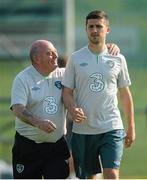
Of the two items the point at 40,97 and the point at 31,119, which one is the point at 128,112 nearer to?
the point at 40,97

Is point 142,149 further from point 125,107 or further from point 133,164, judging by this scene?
point 125,107

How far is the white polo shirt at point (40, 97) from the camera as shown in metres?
10.7

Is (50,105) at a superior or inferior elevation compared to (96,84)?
inferior

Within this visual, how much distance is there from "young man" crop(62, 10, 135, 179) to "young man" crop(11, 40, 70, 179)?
0.48 ft

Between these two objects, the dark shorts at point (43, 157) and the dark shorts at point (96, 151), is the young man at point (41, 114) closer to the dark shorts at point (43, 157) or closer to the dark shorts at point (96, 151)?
the dark shorts at point (43, 157)

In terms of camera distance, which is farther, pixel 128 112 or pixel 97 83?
pixel 128 112

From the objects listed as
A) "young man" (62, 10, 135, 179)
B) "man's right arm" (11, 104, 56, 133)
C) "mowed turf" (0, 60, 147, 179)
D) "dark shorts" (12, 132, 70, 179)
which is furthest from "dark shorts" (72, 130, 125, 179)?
"mowed turf" (0, 60, 147, 179)

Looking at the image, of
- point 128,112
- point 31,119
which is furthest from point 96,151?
point 31,119

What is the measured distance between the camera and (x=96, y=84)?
10.7 metres

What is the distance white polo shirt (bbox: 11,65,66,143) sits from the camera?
35.0 feet

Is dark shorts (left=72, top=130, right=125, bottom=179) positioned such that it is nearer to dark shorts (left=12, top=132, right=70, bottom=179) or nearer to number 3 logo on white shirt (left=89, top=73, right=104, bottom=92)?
dark shorts (left=12, top=132, right=70, bottom=179)

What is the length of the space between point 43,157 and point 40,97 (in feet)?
2.10

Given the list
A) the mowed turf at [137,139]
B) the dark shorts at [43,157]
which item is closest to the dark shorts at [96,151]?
the dark shorts at [43,157]

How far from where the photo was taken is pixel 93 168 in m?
11.1
